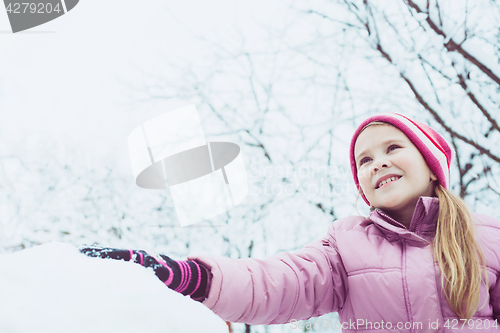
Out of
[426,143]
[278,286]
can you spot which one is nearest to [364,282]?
[278,286]

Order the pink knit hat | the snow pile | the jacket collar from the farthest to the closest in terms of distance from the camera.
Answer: the pink knit hat → the jacket collar → the snow pile

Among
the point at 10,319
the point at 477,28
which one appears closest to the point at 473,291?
the point at 10,319

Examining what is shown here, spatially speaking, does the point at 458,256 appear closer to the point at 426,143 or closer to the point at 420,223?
the point at 420,223

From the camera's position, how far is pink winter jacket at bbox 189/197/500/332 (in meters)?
0.72

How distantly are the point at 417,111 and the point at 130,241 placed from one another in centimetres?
288

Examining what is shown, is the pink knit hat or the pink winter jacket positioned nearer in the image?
the pink winter jacket

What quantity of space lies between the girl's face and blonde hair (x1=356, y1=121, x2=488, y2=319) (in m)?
0.09

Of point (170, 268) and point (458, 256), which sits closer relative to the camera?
point (170, 268)

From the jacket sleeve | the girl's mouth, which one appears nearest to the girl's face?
the girl's mouth

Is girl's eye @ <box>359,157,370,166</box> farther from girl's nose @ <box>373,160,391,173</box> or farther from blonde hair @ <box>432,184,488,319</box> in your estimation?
blonde hair @ <box>432,184,488,319</box>

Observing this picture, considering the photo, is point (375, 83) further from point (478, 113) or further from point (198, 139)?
point (198, 139)

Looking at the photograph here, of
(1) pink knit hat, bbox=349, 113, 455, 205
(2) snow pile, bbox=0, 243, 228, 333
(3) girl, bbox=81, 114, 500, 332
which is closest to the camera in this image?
(2) snow pile, bbox=0, 243, 228, 333

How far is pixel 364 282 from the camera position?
80cm

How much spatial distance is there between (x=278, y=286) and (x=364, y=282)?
246mm
